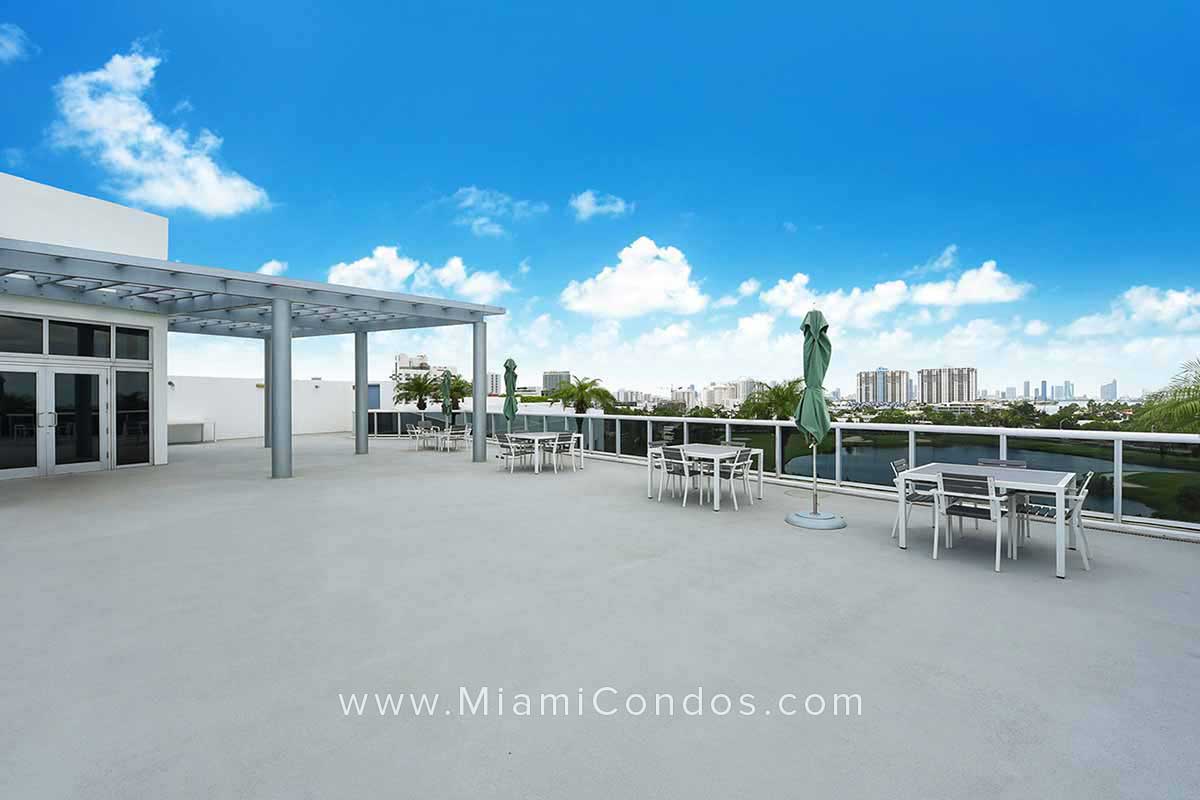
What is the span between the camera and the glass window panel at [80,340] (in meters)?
11.0

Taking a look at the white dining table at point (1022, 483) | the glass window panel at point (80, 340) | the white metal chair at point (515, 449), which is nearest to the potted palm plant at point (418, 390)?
the glass window panel at point (80, 340)

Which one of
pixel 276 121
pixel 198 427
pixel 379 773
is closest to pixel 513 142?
pixel 276 121

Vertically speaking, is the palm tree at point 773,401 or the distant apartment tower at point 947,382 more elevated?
the distant apartment tower at point 947,382

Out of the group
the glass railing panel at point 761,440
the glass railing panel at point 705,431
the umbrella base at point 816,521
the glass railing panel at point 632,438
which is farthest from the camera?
the glass railing panel at point 632,438

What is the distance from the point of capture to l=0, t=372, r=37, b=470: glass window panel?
33.8 ft

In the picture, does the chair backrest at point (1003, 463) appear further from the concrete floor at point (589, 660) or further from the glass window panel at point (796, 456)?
the glass window panel at point (796, 456)

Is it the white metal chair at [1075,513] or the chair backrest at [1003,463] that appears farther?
the chair backrest at [1003,463]

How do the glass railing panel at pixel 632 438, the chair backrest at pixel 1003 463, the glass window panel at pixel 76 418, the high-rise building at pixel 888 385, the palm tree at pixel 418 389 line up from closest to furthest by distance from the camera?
1. the chair backrest at pixel 1003 463
2. the glass window panel at pixel 76 418
3. the glass railing panel at pixel 632 438
4. the high-rise building at pixel 888 385
5. the palm tree at pixel 418 389

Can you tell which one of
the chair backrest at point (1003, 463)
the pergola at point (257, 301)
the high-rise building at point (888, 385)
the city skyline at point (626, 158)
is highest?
the city skyline at point (626, 158)

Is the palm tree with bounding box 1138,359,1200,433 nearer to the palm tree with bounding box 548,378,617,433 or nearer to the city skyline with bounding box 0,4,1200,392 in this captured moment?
the city skyline with bounding box 0,4,1200,392

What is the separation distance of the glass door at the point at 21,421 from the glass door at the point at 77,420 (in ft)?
0.55

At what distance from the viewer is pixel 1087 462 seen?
6.07 metres

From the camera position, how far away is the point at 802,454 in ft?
29.5

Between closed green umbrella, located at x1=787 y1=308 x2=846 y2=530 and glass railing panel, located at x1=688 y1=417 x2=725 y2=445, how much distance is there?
3508 millimetres
